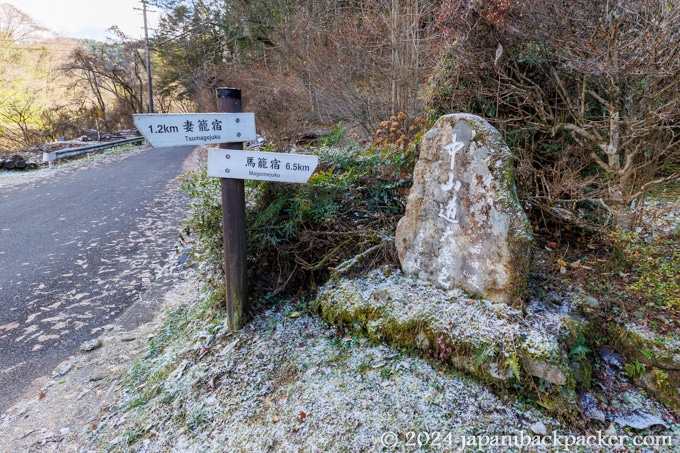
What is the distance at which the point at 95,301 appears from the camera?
4230mm

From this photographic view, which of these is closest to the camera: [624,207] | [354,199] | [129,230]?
[624,207]

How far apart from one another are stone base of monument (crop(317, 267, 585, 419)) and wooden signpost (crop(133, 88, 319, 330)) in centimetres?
87

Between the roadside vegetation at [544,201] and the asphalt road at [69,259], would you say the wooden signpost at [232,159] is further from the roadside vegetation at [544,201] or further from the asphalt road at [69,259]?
the asphalt road at [69,259]

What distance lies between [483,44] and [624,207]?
6.52ft

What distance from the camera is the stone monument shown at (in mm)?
2430

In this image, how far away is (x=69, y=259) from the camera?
17.1ft

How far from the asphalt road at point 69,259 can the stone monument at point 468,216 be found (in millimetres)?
3409

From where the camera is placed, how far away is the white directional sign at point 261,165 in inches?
107

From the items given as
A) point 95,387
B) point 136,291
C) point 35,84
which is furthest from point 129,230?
point 35,84

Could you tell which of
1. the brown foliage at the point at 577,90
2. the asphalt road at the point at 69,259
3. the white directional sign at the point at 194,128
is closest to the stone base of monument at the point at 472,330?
the brown foliage at the point at 577,90

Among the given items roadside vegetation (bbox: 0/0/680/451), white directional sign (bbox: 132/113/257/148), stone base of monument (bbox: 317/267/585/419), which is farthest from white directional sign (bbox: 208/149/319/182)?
stone base of monument (bbox: 317/267/585/419)

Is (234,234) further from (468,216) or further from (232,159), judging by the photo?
(468,216)

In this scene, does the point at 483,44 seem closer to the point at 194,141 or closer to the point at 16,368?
the point at 194,141

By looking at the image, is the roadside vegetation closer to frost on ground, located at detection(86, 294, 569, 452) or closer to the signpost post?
frost on ground, located at detection(86, 294, 569, 452)
